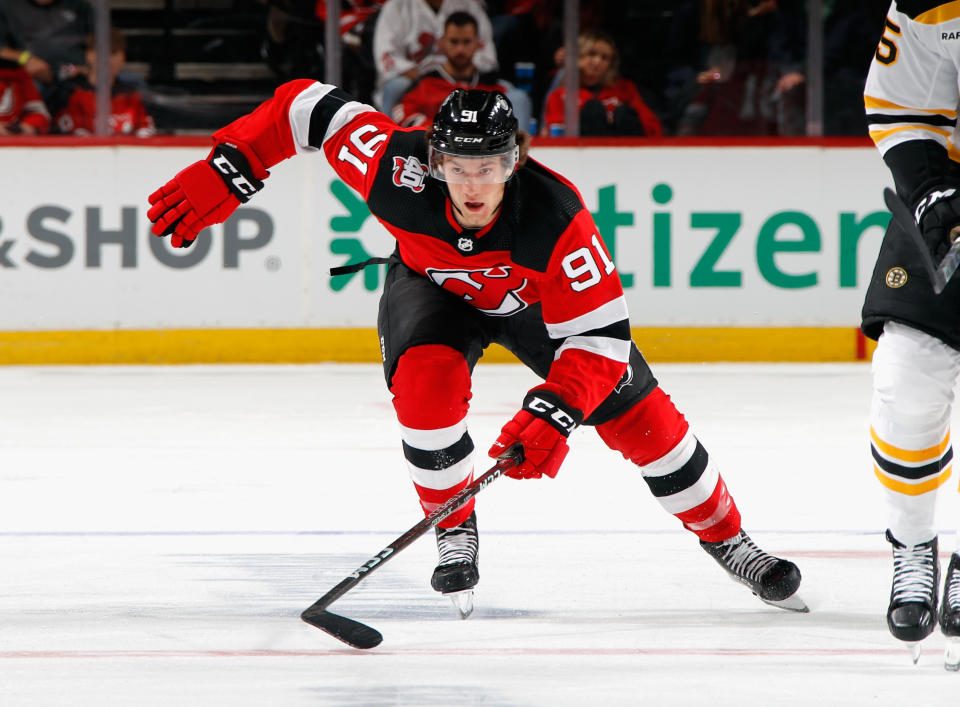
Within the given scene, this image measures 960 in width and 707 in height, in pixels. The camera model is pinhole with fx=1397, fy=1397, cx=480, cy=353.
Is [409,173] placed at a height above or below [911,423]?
above

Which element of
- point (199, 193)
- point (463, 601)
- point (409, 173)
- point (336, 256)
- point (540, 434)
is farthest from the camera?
point (336, 256)

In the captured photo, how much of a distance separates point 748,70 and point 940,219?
15.9 ft

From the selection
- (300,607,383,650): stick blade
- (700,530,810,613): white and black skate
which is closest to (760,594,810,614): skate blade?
(700,530,810,613): white and black skate

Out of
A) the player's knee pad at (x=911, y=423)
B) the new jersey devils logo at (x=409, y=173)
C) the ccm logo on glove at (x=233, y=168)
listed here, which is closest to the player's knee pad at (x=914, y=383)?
the player's knee pad at (x=911, y=423)

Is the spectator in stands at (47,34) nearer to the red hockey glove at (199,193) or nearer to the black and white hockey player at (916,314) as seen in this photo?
the red hockey glove at (199,193)

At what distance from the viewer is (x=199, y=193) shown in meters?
2.81

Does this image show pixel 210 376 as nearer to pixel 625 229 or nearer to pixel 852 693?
pixel 625 229

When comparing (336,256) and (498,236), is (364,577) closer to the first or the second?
(498,236)

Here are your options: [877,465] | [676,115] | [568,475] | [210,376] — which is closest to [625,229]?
[676,115]

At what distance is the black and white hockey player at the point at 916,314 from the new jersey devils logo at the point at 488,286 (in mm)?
674

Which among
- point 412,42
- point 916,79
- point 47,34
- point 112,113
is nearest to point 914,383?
point 916,79

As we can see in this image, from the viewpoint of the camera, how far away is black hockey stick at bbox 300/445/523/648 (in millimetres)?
2334

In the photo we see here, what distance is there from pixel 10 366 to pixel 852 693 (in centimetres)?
522

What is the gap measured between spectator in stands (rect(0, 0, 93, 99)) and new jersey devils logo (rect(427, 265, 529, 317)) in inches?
179
